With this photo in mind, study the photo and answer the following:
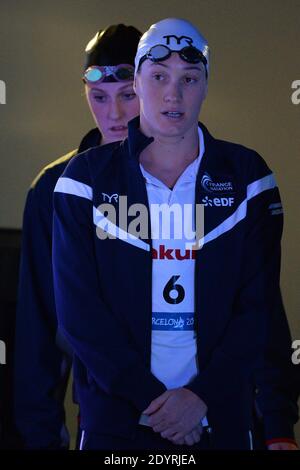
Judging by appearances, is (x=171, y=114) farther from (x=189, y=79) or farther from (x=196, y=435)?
(x=196, y=435)

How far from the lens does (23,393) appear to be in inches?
86.2

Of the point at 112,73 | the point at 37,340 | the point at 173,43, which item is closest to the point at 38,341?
the point at 37,340

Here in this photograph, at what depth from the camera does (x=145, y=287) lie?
1.88 metres

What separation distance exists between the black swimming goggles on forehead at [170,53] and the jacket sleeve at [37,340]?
51cm

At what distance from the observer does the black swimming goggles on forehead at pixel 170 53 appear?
191cm

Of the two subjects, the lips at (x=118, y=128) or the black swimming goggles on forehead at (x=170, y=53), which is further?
the lips at (x=118, y=128)

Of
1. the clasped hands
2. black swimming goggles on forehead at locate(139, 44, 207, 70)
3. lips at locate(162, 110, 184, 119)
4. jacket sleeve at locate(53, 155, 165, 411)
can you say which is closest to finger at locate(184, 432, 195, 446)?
the clasped hands

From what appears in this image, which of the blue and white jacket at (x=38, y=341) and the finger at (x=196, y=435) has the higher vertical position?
the blue and white jacket at (x=38, y=341)

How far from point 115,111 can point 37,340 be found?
62 centimetres

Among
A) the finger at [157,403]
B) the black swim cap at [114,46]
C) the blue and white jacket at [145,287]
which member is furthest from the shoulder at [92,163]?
the finger at [157,403]

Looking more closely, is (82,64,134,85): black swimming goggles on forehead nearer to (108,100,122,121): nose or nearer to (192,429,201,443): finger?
(108,100,122,121): nose

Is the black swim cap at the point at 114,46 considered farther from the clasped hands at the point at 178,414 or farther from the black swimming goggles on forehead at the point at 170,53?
the clasped hands at the point at 178,414
